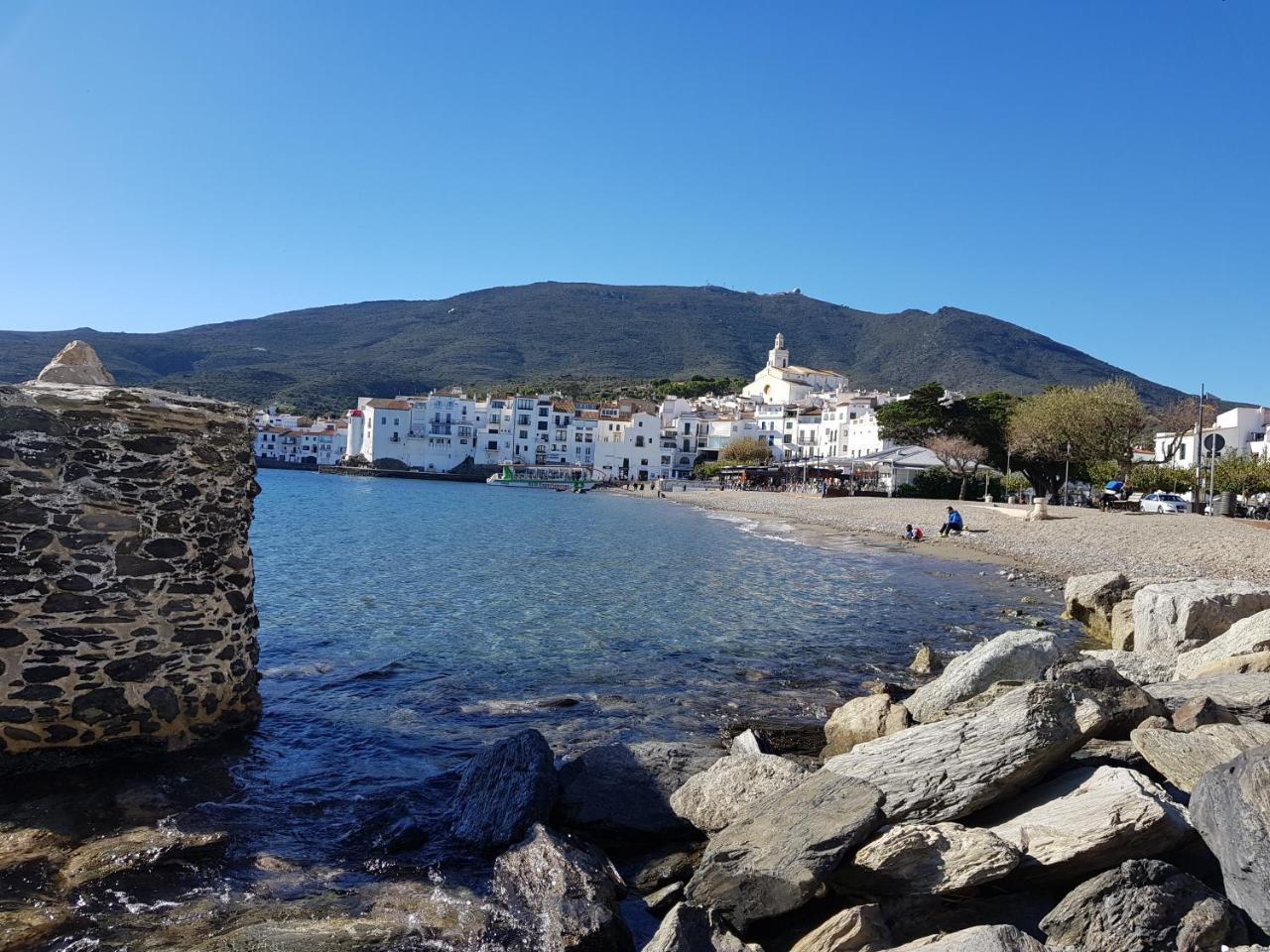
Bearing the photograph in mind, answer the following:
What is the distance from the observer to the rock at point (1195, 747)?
5566 mm

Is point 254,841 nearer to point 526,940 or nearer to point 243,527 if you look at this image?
point 526,940

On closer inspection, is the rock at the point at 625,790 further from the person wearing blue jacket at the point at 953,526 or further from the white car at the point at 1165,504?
the white car at the point at 1165,504

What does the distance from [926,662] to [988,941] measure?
8.69 metres

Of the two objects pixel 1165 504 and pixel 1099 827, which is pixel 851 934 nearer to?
pixel 1099 827

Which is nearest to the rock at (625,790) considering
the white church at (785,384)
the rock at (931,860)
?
the rock at (931,860)

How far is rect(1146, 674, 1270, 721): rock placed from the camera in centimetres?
698

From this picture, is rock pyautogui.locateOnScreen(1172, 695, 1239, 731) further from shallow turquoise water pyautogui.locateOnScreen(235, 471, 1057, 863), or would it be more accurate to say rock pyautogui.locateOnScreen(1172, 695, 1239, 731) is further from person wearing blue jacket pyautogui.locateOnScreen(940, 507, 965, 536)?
person wearing blue jacket pyautogui.locateOnScreen(940, 507, 965, 536)

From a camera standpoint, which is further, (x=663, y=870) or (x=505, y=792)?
(x=505, y=792)

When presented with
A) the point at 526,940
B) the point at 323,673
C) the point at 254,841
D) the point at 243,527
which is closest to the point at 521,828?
the point at 526,940

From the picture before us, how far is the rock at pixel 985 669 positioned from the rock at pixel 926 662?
2740 millimetres

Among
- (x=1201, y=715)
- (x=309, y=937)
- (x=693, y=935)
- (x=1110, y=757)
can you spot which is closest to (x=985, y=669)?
(x=1201, y=715)

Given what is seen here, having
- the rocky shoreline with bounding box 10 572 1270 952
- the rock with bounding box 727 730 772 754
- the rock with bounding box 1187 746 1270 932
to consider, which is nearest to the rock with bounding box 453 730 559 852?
the rocky shoreline with bounding box 10 572 1270 952

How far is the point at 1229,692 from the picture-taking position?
288 inches

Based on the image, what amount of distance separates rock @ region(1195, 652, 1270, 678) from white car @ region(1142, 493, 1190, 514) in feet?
104
